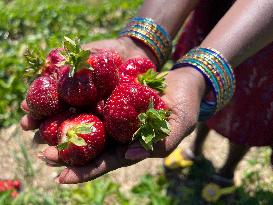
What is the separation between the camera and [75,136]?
136 cm

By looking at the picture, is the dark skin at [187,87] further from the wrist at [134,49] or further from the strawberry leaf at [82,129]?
the strawberry leaf at [82,129]

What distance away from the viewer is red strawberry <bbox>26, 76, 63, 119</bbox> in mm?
1487

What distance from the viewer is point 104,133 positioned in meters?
1.44

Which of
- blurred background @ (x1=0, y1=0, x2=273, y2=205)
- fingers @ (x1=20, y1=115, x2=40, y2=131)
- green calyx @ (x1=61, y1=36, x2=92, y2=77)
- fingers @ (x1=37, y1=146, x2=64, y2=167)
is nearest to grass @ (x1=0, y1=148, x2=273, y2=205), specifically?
blurred background @ (x1=0, y1=0, x2=273, y2=205)

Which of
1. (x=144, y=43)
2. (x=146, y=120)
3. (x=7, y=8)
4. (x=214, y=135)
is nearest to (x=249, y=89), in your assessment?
(x=144, y=43)

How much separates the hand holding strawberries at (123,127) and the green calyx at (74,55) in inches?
1.9

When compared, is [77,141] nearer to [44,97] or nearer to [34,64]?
[44,97]

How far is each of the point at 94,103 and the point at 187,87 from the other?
1.06 ft

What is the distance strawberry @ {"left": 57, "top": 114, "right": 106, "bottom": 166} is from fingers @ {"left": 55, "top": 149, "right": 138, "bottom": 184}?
0.07ft

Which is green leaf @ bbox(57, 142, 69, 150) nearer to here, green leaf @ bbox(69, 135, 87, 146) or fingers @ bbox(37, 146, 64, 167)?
green leaf @ bbox(69, 135, 87, 146)

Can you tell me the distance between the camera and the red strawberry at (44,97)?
149 cm

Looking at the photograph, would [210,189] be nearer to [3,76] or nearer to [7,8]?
[3,76]

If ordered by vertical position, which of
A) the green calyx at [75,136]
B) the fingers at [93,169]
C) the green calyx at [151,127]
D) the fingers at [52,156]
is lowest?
the fingers at [52,156]

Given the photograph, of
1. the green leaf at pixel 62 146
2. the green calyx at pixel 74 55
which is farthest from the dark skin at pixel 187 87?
the green calyx at pixel 74 55
